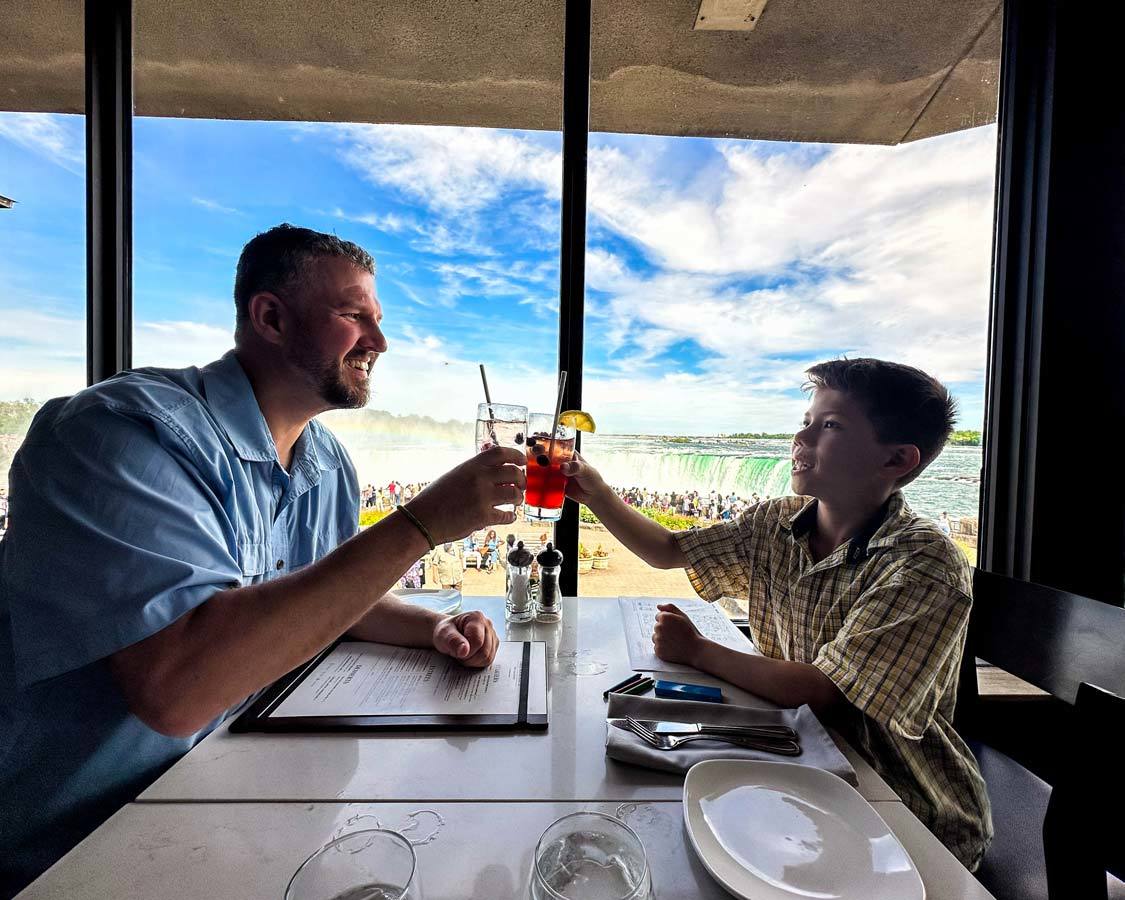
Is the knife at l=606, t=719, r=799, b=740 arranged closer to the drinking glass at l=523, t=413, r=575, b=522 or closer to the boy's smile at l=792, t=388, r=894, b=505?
the drinking glass at l=523, t=413, r=575, b=522

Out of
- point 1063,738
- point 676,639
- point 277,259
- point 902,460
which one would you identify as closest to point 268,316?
point 277,259

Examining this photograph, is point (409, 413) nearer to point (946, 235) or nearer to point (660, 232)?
point (660, 232)

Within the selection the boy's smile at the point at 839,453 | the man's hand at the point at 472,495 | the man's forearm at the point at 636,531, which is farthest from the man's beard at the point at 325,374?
the boy's smile at the point at 839,453

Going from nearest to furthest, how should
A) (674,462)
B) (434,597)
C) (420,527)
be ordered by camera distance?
(420,527) < (434,597) < (674,462)

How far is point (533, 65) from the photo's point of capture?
201 cm

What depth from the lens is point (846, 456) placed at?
1391mm

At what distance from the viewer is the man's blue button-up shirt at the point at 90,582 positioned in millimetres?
750

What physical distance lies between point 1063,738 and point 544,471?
1.31m

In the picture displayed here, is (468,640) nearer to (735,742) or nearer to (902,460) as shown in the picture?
(735,742)

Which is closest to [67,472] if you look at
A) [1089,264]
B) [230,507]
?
[230,507]

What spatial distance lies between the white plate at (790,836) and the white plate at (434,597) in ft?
2.91

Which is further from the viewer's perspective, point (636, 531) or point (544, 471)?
point (636, 531)

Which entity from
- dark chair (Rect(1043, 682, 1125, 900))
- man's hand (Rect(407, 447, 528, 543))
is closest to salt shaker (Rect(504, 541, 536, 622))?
man's hand (Rect(407, 447, 528, 543))

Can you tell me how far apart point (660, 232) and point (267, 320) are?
143 centimetres
